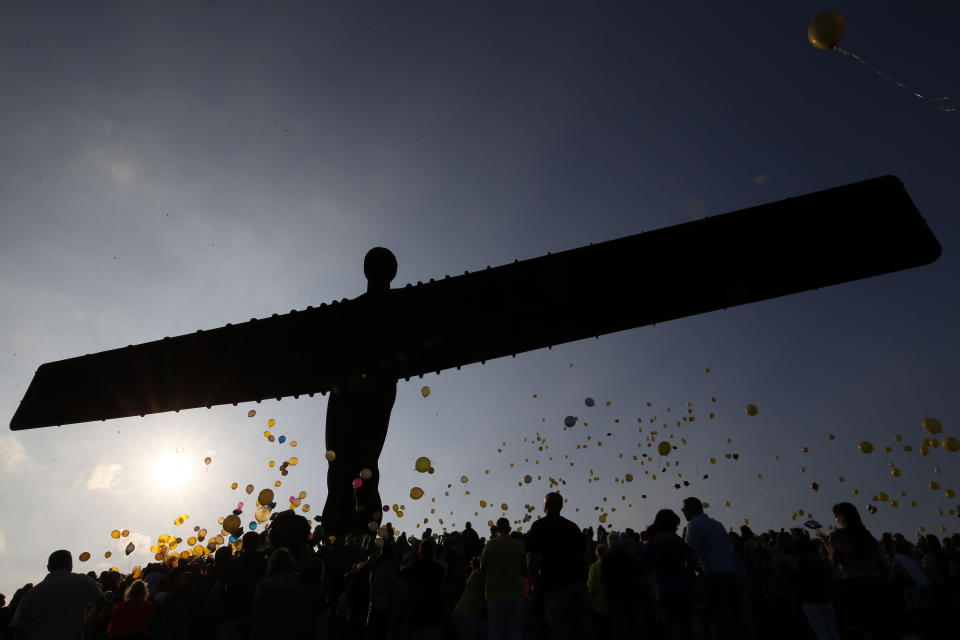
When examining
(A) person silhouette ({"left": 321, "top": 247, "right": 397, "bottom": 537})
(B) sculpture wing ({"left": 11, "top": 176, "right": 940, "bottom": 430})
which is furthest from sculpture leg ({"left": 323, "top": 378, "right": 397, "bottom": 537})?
(B) sculpture wing ({"left": 11, "top": 176, "right": 940, "bottom": 430})

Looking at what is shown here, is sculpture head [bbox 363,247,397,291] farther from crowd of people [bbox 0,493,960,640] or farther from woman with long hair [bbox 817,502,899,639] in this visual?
woman with long hair [bbox 817,502,899,639]

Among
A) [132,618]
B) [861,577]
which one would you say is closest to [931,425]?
[861,577]

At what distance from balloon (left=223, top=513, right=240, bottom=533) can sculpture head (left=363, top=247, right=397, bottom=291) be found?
5122mm

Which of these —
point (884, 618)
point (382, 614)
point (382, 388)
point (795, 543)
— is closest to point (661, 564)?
point (884, 618)

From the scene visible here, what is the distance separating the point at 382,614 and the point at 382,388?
3998mm

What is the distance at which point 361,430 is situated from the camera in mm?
9539

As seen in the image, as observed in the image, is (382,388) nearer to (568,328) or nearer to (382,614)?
(568,328)

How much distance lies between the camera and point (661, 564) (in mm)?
4961

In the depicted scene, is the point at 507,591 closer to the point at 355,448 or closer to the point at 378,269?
the point at 355,448

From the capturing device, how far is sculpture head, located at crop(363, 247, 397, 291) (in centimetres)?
1012

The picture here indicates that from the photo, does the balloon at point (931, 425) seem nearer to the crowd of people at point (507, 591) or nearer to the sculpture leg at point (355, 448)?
the crowd of people at point (507, 591)

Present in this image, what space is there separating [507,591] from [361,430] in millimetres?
5202

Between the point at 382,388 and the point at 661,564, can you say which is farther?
the point at 382,388

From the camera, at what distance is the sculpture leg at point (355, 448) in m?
8.97
